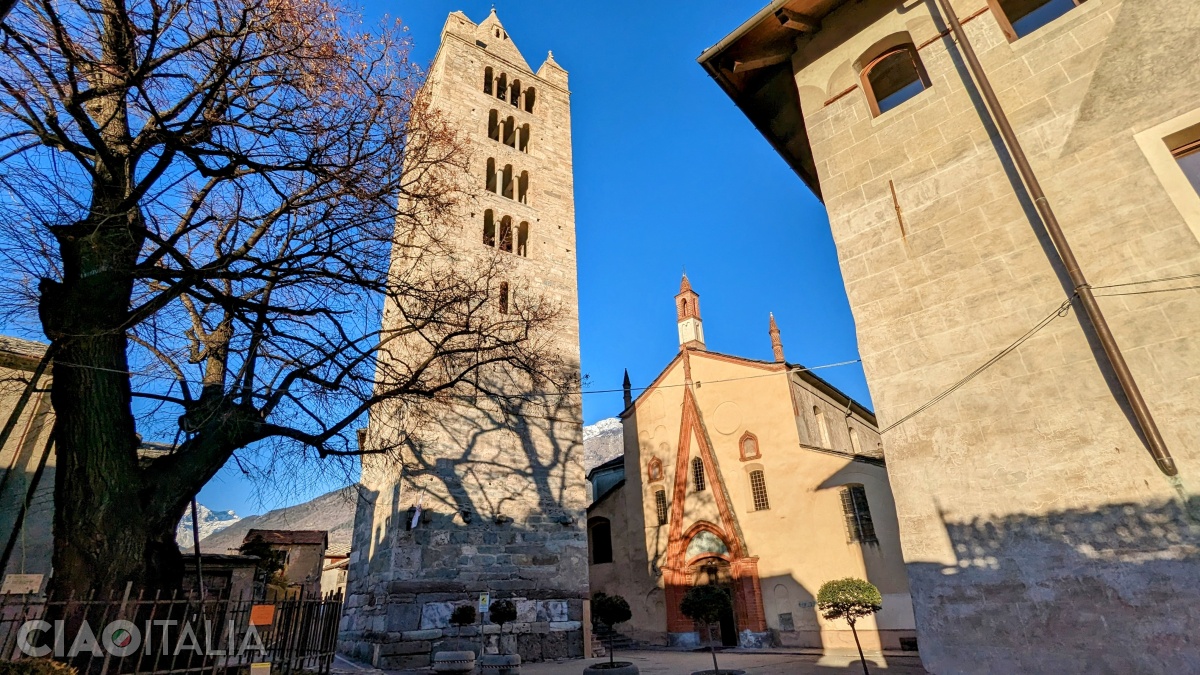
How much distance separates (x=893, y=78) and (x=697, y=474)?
1732 centimetres

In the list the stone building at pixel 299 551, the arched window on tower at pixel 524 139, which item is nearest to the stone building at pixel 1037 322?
the arched window on tower at pixel 524 139

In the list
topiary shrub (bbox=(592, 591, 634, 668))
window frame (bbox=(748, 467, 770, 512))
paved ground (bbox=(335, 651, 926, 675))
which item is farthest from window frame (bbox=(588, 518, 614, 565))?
topiary shrub (bbox=(592, 591, 634, 668))

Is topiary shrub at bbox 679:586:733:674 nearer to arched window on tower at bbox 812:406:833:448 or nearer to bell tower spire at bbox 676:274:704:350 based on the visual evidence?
arched window on tower at bbox 812:406:833:448

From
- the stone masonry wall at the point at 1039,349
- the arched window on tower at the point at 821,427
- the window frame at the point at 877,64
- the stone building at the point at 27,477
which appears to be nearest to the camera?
the stone masonry wall at the point at 1039,349

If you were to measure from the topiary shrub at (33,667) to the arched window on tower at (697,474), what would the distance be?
2040 centimetres

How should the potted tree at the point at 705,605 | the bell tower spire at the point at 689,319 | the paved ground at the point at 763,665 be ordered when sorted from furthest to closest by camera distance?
1. the bell tower spire at the point at 689,319
2. the potted tree at the point at 705,605
3. the paved ground at the point at 763,665

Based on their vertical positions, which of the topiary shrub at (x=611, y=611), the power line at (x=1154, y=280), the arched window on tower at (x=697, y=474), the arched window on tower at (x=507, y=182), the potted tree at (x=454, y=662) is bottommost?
the potted tree at (x=454, y=662)

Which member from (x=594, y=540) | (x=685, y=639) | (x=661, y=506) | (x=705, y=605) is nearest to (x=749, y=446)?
(x=661, y=506)

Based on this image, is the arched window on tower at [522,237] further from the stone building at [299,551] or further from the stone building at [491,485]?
the stone building at [299,551]

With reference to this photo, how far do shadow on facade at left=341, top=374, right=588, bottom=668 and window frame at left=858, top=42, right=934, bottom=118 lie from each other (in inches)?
331

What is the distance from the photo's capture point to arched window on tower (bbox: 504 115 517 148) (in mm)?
20078

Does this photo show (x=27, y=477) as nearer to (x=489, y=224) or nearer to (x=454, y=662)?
(x=454, y=662)

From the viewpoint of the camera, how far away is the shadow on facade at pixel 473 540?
38.4 ft

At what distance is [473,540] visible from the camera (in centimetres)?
1287
